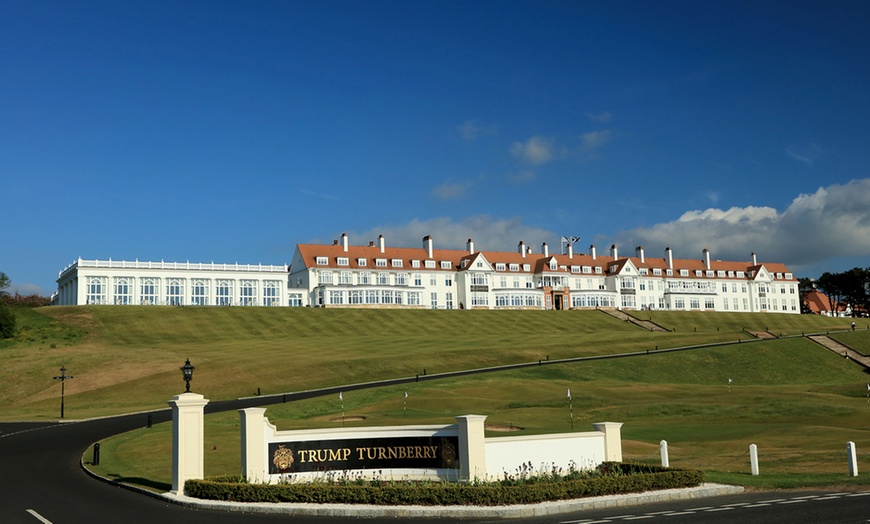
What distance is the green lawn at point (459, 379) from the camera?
115ft

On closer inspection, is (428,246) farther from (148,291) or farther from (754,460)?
(754,460)

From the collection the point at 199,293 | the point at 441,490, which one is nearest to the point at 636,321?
the point at 199,293

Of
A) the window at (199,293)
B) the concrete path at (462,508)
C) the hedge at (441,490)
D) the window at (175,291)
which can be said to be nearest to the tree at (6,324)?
the window at (175,291)

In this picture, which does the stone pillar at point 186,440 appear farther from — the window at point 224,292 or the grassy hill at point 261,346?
the window at point 224,292

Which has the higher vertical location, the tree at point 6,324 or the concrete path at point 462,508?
the tree at point 6,324

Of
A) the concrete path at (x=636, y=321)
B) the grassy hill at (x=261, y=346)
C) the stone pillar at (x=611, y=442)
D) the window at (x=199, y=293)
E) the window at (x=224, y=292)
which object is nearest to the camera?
the stone pillar at (x=611, y=442)

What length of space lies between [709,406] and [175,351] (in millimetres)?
54953

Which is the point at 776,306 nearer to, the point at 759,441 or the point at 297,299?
the point at 297,299

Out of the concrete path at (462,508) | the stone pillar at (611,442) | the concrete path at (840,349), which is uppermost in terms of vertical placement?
the concrete path at (840,349)

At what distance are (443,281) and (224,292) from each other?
4298 cm

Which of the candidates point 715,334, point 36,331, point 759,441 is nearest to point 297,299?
point 36,331

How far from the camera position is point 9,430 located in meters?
45.3

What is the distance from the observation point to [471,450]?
2317cm

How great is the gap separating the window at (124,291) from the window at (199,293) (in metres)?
9.42
